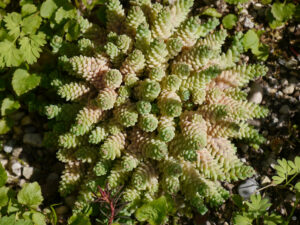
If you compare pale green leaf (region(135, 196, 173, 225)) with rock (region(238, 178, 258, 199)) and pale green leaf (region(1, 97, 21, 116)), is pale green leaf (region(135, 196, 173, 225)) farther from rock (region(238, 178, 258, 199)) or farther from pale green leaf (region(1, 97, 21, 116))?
pale green leaf (region(1, 97, 21, 116))

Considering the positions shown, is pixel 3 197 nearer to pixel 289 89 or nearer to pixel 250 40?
pixel 250 40

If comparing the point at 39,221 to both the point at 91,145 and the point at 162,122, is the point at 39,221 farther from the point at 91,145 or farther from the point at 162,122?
the point at 162,122

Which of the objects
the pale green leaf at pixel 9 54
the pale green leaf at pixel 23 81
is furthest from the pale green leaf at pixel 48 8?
the pale green leaf at pixel 23 81

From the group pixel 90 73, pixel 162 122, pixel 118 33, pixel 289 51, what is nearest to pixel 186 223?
pixel 162 122

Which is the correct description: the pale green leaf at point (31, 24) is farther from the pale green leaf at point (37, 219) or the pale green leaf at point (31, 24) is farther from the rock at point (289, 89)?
the rock at point (289, 89)

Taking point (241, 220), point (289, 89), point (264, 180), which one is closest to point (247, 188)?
point (264, 180)
